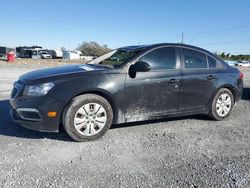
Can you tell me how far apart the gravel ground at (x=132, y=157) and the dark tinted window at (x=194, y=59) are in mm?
1215

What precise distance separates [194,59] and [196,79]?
431 mm

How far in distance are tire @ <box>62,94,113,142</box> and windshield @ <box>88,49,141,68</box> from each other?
0.80m

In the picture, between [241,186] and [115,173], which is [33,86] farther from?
[241,186]

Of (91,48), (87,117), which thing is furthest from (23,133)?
(91,48)

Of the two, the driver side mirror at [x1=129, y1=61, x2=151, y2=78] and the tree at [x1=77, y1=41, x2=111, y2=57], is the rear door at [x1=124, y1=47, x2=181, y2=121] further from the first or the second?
the tree at [x1=77, y1=41, x2=111, y2=57]

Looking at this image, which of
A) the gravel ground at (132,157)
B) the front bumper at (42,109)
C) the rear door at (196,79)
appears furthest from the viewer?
the rear door at (196,79)

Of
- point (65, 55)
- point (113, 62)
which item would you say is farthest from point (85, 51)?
point (113, 62)

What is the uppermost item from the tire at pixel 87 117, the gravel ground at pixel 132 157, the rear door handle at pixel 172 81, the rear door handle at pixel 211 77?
the rear door handle at pixel 211 77

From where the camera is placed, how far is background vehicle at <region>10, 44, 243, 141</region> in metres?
3.96

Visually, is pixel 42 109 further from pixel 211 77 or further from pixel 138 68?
pixel 211 77

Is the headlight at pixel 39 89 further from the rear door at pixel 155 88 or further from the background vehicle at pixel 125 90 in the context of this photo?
the rear door at pixel 155 88

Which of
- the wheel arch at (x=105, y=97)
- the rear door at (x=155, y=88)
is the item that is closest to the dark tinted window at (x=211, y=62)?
the rear door at (x=155, y=88)

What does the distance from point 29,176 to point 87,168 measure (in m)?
0.68

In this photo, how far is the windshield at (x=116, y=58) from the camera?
15.1 ft
